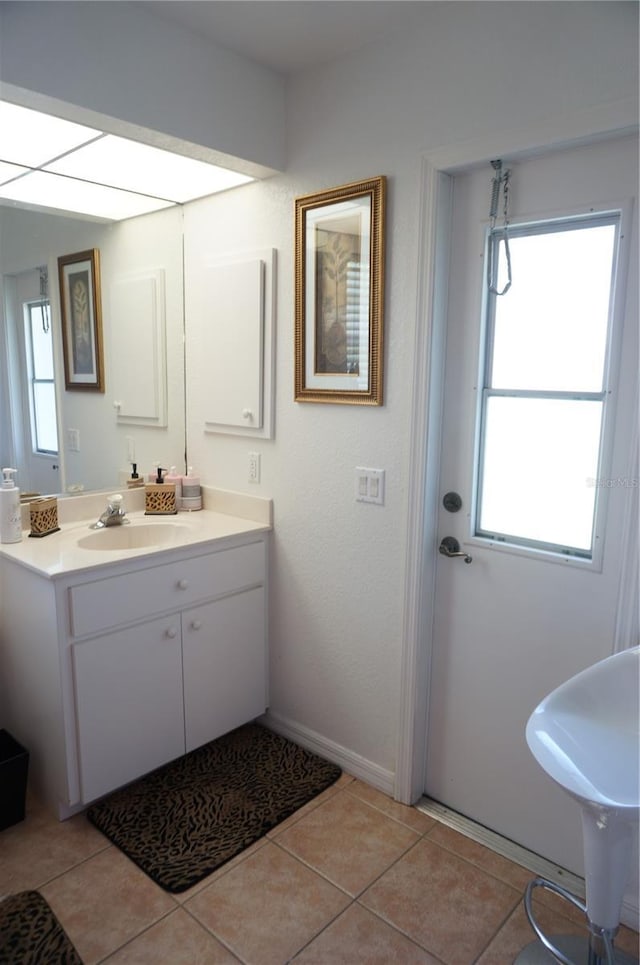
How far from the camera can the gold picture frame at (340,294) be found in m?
2.04

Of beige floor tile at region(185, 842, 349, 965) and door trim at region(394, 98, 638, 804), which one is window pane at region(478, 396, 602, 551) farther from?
beige floor tile at region(185, 842, 349, 965)

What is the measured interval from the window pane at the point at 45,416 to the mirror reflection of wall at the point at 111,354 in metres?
0.03

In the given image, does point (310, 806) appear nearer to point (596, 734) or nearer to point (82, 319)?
point (596, 734)

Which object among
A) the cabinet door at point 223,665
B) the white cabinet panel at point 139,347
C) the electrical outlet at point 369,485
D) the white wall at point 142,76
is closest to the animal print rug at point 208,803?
the cabinet door at point 223,665

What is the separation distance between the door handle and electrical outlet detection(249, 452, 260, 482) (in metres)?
0.85

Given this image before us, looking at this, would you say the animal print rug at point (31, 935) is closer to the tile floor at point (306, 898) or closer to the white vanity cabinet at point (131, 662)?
the tile floor at point (306, 898)

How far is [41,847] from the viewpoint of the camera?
6.45 feet

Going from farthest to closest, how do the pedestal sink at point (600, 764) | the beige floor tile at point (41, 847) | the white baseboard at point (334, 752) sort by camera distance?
the white baseboard at point (334, 752) → the beige floor tile at point (41, 847) → the pedestal sink at point (600, 764)

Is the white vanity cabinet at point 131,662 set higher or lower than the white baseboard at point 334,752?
higher

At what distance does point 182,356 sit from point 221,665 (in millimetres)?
1312

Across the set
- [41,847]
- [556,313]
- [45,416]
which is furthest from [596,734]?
[45,416]

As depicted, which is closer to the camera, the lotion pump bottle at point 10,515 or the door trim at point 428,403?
the door trim at point 428,403

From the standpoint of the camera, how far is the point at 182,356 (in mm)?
2742

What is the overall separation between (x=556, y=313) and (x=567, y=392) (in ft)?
0.73
